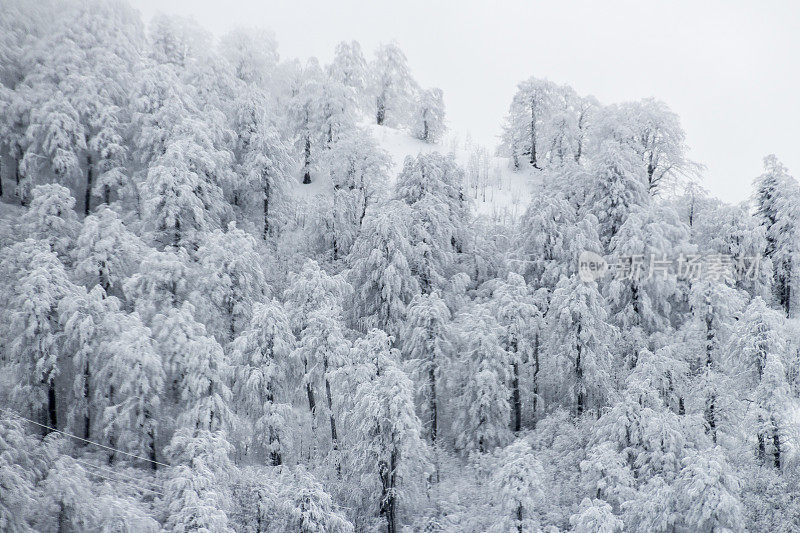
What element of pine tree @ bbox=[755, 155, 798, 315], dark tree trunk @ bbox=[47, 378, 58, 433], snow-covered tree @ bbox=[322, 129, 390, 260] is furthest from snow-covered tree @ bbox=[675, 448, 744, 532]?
dark tree trunk @ bbox=[47, 378, 58, 433]

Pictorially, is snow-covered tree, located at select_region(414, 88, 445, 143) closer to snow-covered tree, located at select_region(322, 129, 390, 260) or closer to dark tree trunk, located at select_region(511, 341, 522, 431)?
snow-covered tree, located at select_region(322, 129, 390, 260)

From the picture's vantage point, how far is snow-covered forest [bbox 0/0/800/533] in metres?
22.7

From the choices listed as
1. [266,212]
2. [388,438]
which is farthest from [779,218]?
[266,212]

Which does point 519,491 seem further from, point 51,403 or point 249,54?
point 249,54

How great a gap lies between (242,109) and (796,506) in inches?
1595

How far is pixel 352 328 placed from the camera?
35.0 meters

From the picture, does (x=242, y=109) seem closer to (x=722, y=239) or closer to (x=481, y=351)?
(x=481, y=351)

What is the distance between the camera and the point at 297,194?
159 feet

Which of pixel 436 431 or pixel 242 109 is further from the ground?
pixel 242 109

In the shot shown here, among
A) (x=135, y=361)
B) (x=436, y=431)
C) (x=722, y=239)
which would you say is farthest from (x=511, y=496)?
(x=722, y=239)

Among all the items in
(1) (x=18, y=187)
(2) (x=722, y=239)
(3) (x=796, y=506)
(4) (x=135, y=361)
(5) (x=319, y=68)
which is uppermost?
(5) (x=319, y=68)

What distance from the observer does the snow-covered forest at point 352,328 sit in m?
22.7

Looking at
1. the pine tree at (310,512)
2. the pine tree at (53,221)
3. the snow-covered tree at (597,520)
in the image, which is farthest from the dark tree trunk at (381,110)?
the snow-covered tree at (597,520)

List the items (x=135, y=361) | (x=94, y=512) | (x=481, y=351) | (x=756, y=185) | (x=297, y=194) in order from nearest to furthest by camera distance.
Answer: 1. (x=94, y=512)
2. (x=135, y=361)
3. (x=481, y=351)
4. (x=756, y=185)
5. (x=297, y=194)
